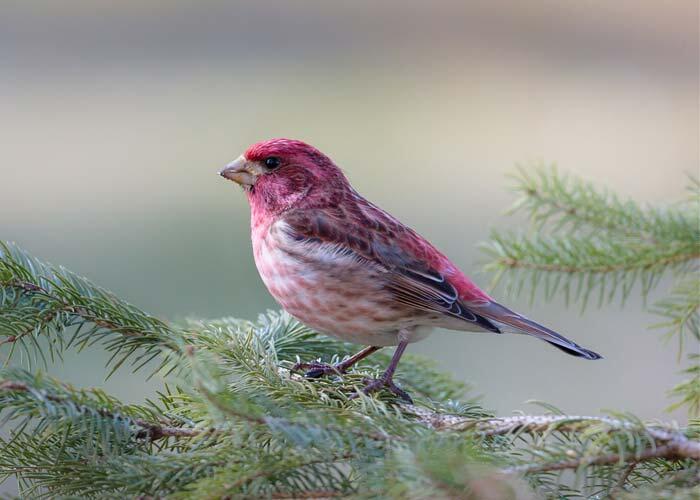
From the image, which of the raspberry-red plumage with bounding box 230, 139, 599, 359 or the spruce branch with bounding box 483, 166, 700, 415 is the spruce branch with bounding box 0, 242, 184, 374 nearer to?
the raspberry-red plumage with bounding box 230, 139, 599, 359

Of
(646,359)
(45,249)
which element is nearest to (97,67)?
(45,249)

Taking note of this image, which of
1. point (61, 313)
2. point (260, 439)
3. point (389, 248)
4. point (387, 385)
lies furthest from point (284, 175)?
point (260, 439)

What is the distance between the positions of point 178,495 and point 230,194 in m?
7.72

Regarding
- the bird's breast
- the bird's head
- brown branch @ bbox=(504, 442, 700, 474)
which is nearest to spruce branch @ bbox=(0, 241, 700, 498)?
brown branch @ bbox=(504, 442, 700, 474)

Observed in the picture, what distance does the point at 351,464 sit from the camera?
6.83ft

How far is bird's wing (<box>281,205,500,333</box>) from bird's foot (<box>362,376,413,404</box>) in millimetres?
503

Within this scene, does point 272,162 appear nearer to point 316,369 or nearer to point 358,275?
point 358,275

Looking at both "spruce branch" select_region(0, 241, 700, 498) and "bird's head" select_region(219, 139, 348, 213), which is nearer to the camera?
"spruce branch" select_region(0, 241, 700, 498)

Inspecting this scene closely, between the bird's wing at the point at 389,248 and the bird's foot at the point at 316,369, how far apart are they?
0.48 meters

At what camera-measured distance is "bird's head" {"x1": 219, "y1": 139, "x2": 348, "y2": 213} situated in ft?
12.4

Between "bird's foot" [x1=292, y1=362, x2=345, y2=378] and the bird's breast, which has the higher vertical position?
the bird's breast

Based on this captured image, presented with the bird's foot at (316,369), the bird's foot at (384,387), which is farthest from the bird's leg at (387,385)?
Result: the bird's foot at (316,369)

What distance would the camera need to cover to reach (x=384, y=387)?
288 centimetres

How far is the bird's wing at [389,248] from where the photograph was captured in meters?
3.38
